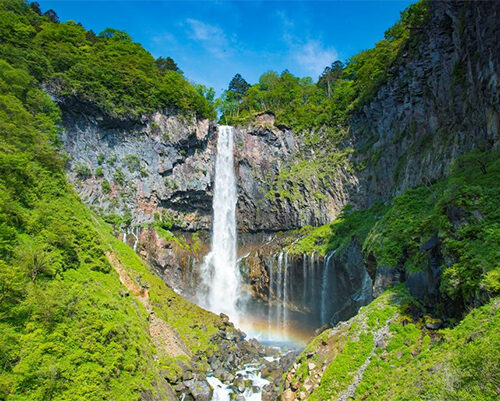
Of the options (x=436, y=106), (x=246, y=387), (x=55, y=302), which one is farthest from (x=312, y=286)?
(x=55, y=302)

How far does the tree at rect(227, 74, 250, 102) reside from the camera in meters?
54.3

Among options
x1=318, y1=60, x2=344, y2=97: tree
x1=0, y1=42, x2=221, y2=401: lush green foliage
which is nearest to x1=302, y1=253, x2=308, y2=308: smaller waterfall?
x1=0, y1=42, x2=221, y2=401: lush green foliage

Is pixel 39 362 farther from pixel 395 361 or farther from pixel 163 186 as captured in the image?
pixel 163 186

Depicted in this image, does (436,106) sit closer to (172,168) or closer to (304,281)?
(304,281)

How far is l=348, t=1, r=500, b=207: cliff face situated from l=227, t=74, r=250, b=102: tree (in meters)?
28.0

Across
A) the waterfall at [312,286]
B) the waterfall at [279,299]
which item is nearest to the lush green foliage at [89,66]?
the waterfall at [279,299]

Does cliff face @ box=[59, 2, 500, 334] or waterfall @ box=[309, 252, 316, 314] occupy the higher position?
cliff face @ box=[59, 2, 500, 334]

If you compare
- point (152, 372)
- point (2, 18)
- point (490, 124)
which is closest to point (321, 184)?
point (490, 124)

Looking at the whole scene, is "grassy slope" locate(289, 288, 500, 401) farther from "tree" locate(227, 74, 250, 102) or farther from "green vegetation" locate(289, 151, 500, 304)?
"tree" locate(227, 74, 250, 102)

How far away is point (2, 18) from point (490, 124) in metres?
36.6

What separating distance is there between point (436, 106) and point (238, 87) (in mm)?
40007

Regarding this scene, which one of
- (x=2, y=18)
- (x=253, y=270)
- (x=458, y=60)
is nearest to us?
(x=458, y=60)

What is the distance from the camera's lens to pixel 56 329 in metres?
9.10

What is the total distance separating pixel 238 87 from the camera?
182 feet
